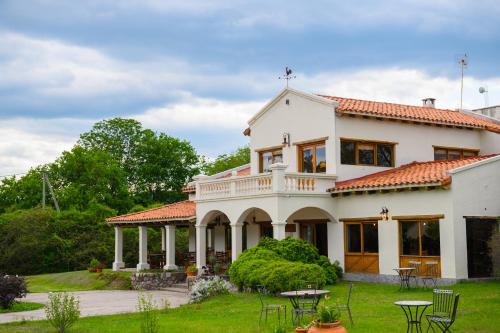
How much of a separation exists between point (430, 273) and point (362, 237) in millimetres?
3384

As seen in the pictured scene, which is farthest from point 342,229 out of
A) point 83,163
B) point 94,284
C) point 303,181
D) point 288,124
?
point 83,163

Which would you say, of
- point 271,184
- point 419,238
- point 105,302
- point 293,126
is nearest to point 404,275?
point 419,238

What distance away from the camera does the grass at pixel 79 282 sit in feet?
107

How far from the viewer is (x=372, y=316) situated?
1567 centimetres

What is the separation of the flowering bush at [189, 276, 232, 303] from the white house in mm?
3141

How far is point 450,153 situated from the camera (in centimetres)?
2958

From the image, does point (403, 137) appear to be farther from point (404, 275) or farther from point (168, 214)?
point (168, 214)

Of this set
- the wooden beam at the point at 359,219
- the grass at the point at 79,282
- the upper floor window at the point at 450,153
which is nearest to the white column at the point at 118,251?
the grass at the point at 79,282

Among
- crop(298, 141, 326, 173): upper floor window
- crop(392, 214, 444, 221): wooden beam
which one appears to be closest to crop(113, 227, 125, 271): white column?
crop(298, 141, 326, 173): upper floor window

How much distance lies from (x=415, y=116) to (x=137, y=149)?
39.8m

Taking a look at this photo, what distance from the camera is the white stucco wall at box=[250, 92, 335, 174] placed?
26562 millimetres

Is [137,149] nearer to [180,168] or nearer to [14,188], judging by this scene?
[180,168]

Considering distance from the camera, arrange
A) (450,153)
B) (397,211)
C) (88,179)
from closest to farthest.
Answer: (397,211), (450,153), (88,179)

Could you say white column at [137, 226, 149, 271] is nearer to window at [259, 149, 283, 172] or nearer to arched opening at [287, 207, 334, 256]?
window at [259, 149, 283, 172]
